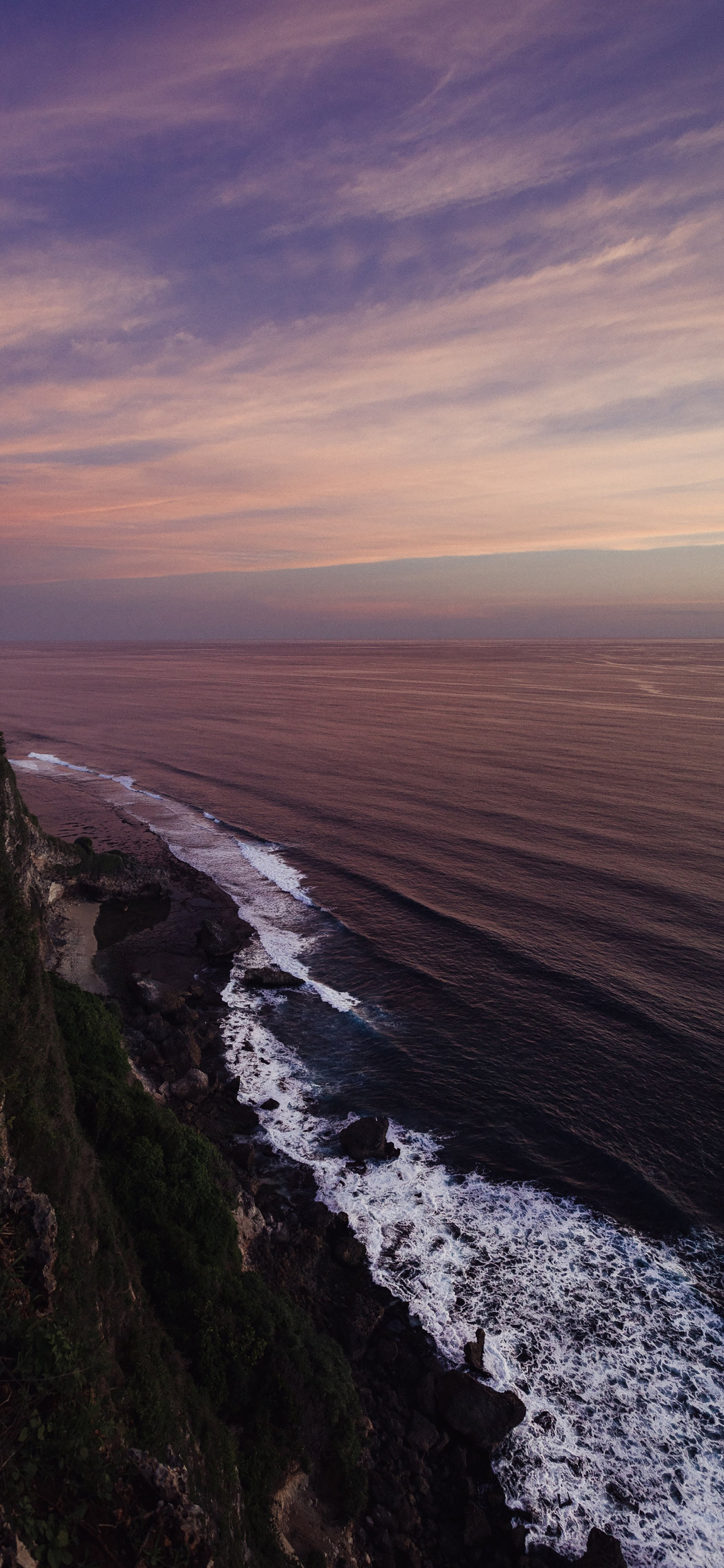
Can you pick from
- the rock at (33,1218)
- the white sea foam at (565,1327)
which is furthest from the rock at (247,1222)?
the rock at (33,1218)

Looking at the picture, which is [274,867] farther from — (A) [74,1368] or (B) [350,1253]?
(A) [74,1368]

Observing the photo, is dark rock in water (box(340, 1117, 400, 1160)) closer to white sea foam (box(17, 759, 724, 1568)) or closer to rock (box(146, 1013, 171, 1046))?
white sea foam (box(17, 759, 724, 1568))

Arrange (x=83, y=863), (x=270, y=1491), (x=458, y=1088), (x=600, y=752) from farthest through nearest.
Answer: (x=600, y=752), (x=83, y=863), (x=458, y=1088), (x=270, y=1491)

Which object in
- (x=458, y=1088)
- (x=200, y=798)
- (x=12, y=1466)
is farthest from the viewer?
(x=200, y=798)

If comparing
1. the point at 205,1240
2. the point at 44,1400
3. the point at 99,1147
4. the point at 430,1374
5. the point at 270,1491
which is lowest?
the point at 430,1374

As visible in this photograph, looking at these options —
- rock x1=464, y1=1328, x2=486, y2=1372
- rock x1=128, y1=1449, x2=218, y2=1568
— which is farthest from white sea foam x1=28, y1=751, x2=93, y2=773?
rock x1=128, y1=1449, x2=218, y2=1568

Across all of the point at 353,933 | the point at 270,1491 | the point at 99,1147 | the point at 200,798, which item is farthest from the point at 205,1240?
the point at 200,798

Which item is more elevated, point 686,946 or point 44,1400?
point 44,1400

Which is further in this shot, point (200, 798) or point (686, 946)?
point (200, 798)

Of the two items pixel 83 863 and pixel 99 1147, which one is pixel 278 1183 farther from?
pixel 83 863

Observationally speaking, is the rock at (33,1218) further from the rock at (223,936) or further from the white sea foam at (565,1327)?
the rock at (223,936)
